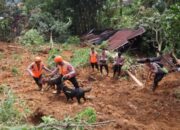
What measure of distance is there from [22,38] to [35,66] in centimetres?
1182

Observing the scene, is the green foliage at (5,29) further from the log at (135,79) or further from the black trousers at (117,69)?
the black trousers at (117,69)

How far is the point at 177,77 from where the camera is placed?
19.2 metres

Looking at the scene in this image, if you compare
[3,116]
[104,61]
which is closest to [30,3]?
[104,61]

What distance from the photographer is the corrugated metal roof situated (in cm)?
2322

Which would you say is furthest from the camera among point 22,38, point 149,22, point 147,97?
point 22,38

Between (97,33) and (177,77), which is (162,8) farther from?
(177,77)

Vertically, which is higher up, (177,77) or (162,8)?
(162,8)

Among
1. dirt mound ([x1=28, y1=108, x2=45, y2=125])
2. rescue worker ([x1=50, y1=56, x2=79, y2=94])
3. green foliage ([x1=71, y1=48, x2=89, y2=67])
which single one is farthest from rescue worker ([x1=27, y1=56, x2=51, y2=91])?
green foliage ([x1=71, y1=48, x2=89, y2=67])

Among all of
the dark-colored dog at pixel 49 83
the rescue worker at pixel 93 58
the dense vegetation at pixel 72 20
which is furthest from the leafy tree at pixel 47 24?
the dark-colored dog at pixel 49 83

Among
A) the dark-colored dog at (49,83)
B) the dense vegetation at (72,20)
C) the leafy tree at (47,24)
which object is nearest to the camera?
the dark-colored dog at (49,83)

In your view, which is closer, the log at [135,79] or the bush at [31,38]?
the log at [135,79]

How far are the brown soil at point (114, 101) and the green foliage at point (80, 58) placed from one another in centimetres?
51

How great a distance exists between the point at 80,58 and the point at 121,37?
4.48 m

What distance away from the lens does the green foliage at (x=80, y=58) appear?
19719 mm
